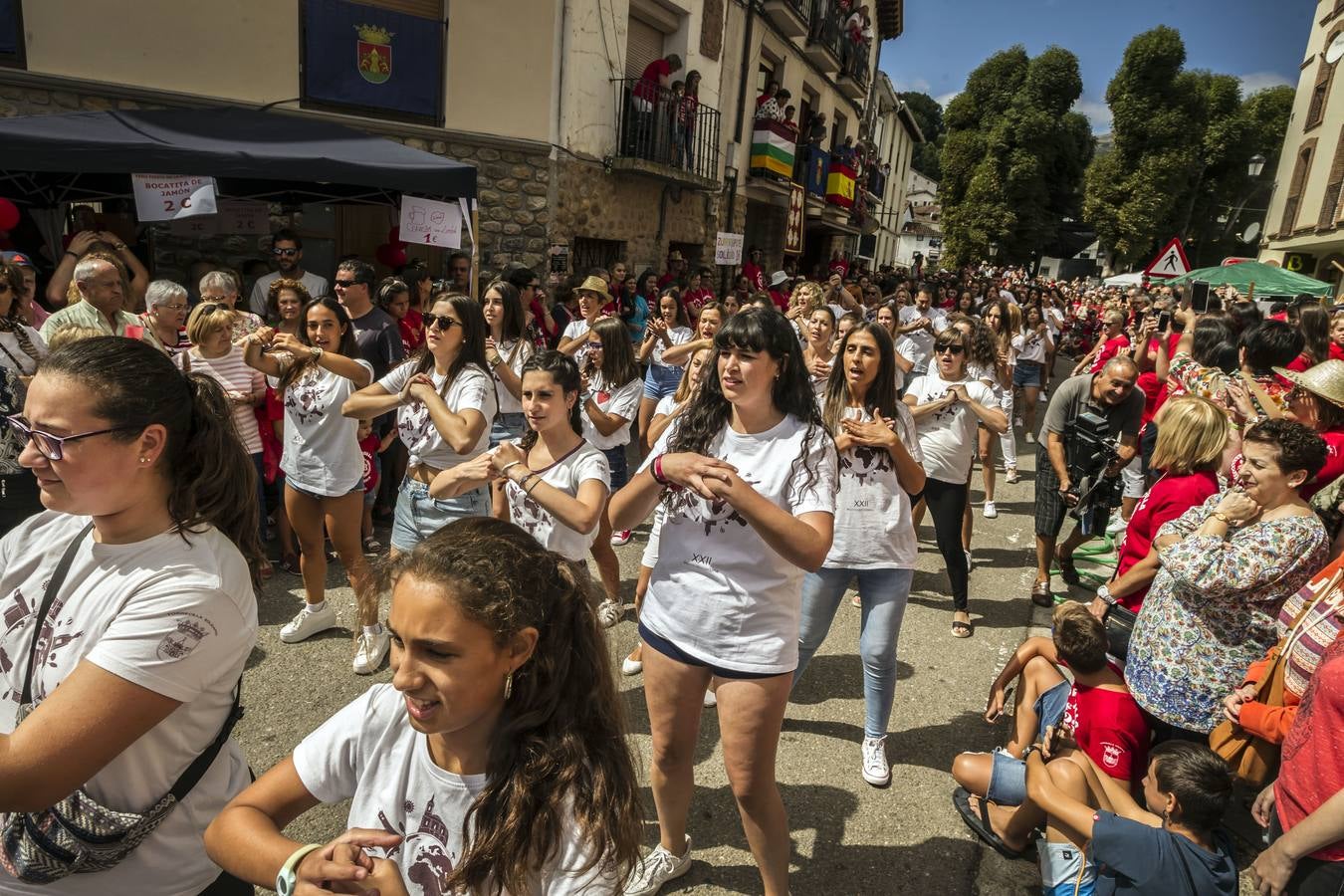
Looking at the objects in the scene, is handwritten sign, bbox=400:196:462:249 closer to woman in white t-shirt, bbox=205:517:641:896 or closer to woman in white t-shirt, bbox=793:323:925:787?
woman in white t-shirt, bbox=793:323:925:787

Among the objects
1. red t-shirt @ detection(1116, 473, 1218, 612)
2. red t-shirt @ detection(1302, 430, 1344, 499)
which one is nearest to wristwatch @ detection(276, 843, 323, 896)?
red t-shirt @ detection(1116, 473, 1218, 612)

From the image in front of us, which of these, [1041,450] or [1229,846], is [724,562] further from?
[1041,450]

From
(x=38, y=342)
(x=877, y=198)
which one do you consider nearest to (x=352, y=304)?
(x=38, y=342)

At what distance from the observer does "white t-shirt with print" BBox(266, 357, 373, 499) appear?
390 cm

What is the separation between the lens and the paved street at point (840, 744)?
2.77 meters

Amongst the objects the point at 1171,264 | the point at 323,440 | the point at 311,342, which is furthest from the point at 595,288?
the point at 1171,264

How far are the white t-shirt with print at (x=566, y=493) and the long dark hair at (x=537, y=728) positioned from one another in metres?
1.50

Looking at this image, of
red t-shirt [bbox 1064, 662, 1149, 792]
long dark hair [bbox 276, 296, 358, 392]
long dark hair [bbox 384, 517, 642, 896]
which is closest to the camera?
long dark hair [bbox 384, 517, 642, 896]

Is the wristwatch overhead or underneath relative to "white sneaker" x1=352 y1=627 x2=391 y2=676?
overhead

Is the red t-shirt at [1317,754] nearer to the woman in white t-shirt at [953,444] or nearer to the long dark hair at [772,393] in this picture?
the long dark hair at [772,393]

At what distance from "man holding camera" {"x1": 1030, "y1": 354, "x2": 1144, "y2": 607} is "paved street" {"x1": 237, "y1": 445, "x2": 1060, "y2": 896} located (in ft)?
1.59

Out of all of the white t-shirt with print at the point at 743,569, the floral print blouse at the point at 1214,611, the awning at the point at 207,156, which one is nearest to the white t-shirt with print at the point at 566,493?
the white t-shirt with print at the point at 743,569

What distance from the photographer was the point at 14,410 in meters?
3.81

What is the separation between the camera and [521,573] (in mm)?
1418
